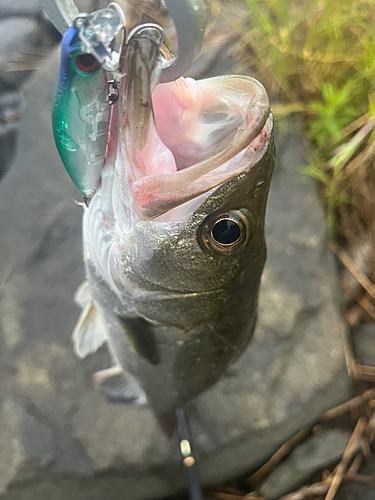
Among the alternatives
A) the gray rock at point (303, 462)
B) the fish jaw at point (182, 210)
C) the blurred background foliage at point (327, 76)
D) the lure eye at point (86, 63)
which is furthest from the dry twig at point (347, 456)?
the lure eye at point (86, 63)

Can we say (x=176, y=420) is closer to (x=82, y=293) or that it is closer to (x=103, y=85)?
(x=82, y=293)

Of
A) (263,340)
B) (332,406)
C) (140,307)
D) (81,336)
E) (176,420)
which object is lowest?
(332,406)

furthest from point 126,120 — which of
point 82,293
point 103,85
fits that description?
point 82,293

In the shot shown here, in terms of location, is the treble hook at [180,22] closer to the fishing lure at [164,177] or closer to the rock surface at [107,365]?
the fishing lure at [164,177]

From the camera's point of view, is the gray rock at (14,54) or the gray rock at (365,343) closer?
the gray rock at (365,343)

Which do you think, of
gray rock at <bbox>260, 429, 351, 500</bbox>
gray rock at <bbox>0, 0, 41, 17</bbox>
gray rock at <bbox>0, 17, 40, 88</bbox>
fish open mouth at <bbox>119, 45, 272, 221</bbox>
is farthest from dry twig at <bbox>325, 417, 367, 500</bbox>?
gray rock at <bbox>0, 17, 40, 88</bbox>

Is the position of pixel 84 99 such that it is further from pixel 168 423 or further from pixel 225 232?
pixel 168 423

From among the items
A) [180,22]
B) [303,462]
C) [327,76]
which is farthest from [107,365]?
[327,76]
